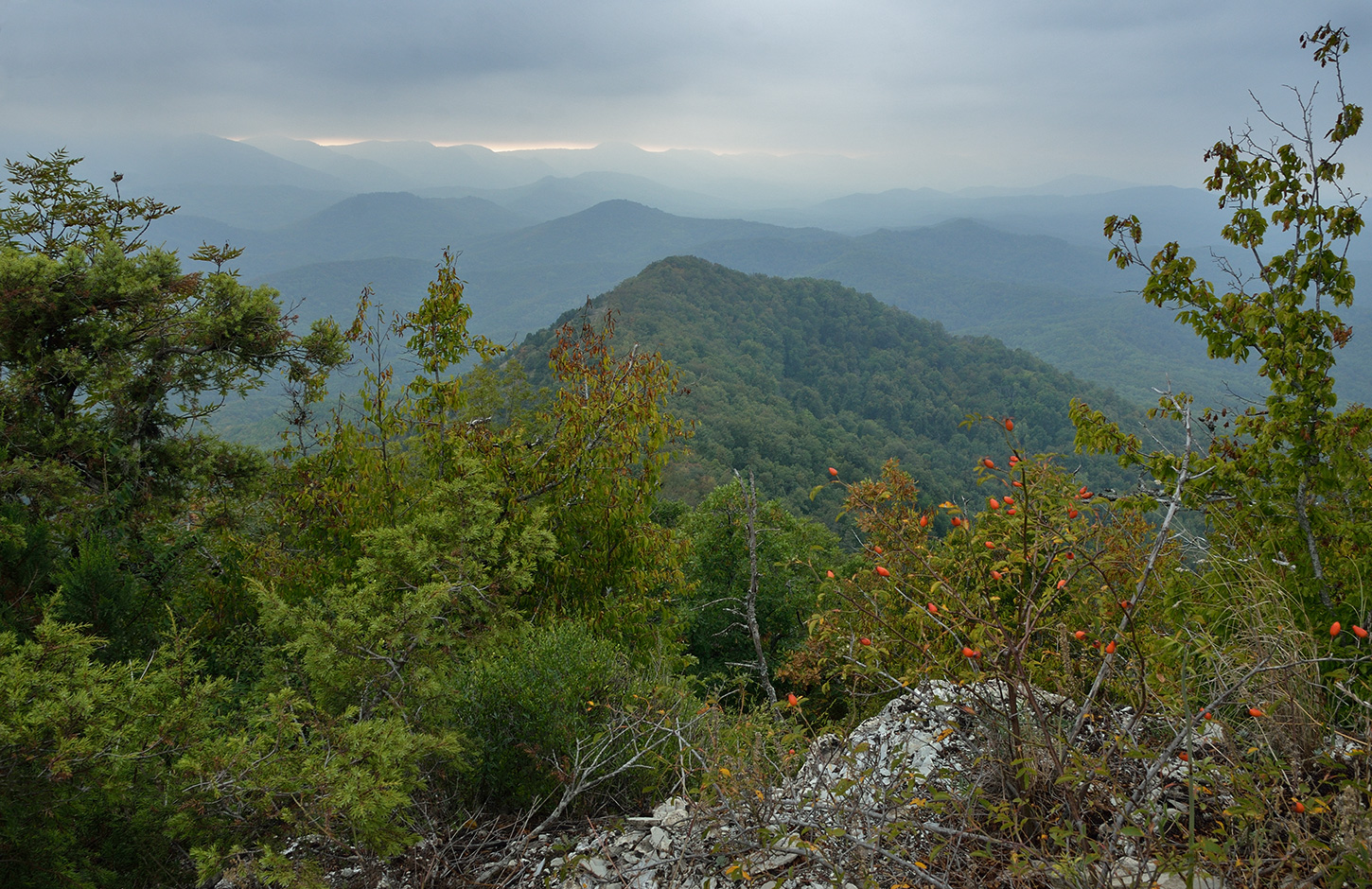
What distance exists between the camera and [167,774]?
2.94 m

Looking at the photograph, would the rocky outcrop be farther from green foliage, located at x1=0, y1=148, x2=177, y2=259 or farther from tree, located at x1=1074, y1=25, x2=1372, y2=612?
green foliage, located at x1=0, y1=148, x2=177, y2=259

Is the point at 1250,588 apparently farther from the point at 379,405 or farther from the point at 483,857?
the point at 379,405

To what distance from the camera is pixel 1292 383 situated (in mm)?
4363

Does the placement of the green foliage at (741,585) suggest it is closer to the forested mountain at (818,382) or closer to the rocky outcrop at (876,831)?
the rocky outcrop at (876,831)

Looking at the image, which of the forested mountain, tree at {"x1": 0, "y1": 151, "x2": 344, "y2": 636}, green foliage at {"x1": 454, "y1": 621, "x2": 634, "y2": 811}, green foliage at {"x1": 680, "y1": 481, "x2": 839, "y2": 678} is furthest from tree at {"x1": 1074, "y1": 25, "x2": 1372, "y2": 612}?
the forested mountain

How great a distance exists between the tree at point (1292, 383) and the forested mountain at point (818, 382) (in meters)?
38.6

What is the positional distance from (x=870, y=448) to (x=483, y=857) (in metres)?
74.0

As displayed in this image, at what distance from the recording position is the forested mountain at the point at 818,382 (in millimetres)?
61625

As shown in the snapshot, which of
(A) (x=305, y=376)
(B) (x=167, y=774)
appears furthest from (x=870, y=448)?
(B) (x=167, y=774)

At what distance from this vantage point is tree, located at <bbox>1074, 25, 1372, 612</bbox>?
4.10m

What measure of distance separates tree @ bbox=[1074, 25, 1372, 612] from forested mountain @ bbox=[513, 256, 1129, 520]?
127 ft

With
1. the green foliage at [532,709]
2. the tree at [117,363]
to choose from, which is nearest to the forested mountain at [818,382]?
the tree at [117,363]

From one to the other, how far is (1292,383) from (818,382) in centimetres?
10711

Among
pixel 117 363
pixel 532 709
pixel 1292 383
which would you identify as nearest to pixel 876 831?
pixel 532 709
